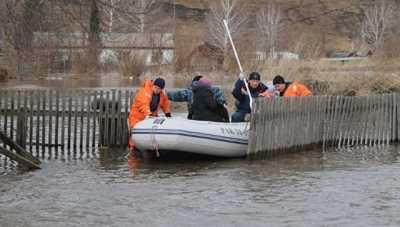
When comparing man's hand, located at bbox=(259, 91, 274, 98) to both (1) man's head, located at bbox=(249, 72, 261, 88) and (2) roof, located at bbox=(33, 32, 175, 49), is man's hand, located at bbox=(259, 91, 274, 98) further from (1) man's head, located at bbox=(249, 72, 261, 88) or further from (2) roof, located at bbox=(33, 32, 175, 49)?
(2) roof, located at bbox=(33, 32, 175, 49)

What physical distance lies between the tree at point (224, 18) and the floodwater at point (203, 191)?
62968 millimetres

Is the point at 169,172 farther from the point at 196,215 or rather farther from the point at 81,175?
the point at 196,215

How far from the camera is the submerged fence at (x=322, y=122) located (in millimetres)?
15141

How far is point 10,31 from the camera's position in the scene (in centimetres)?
1625

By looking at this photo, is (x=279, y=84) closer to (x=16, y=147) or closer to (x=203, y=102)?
(x=203, y=102)

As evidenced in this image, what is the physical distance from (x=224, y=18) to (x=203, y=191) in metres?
73.1

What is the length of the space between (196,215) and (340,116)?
761cm

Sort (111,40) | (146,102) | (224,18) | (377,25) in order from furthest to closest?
1. (377,25)
2. (224,18)
3. (111,40)
4. (146,102)

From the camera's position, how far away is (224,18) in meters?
84.3

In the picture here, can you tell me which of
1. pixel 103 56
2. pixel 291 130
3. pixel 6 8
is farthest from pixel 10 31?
pixel 103 56

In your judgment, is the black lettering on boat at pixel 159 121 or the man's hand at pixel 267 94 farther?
the man's hand at pixel 267 94

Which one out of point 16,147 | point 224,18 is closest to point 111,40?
point 16,147

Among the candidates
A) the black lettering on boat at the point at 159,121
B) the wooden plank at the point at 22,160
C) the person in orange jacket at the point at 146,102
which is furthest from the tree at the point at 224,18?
the wooden plank at the point at 22,160

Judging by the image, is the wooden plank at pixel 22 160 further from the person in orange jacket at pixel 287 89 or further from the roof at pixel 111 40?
the person in orange jacket at pixel 287 89
